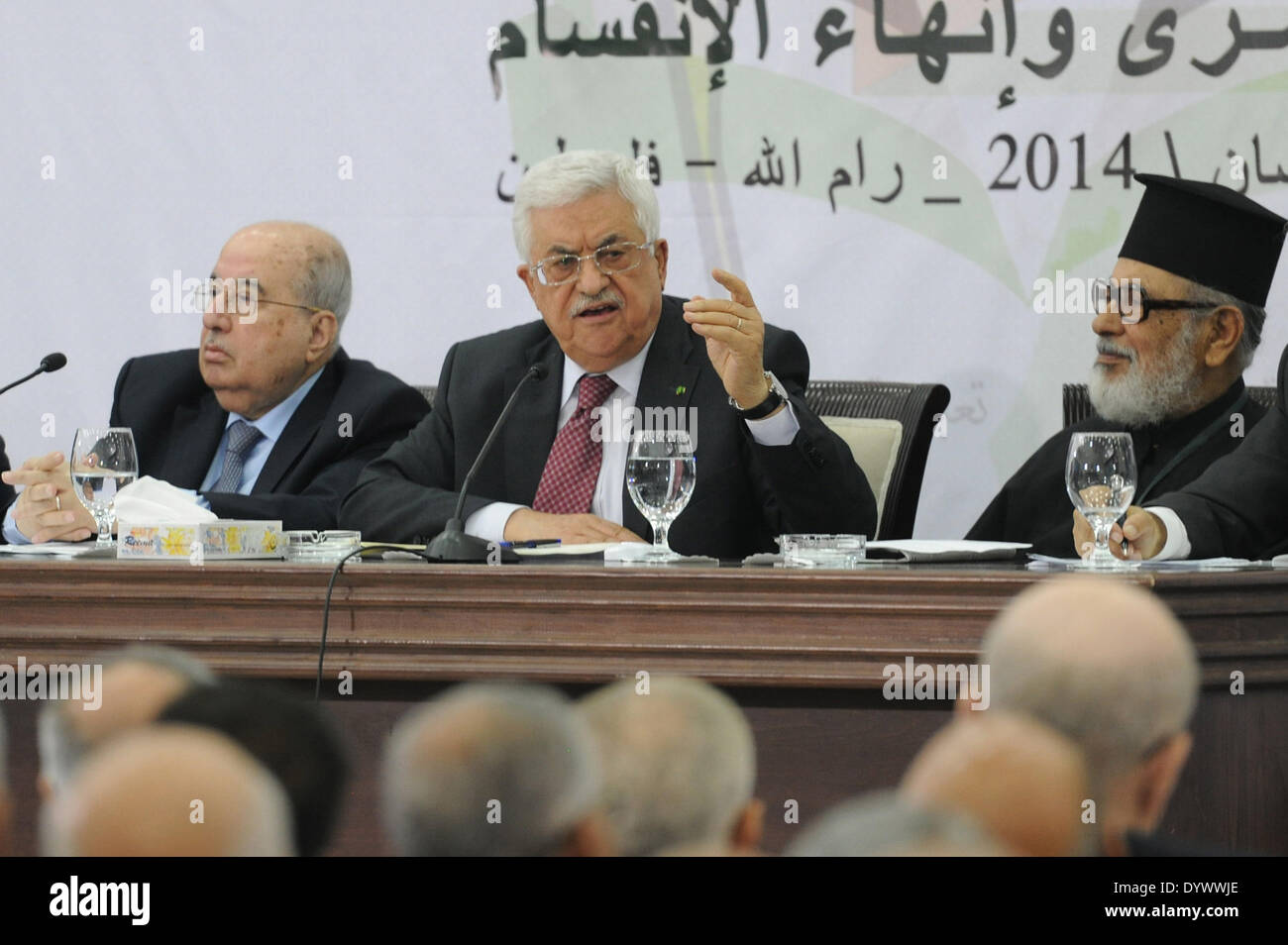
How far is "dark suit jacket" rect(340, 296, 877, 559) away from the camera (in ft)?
8.58

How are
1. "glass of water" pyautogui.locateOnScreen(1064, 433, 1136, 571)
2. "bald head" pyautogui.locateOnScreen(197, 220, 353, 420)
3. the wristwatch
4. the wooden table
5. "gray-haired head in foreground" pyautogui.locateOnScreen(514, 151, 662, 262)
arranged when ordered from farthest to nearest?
"bald head" pyautogui.locateOnScreen(197, 220, 353, 420)
"gray-haired head in foreground" pyautogui.locateOnScreen(514, 151, 662, 262)
the wristwatch
"glass of water" pyautogui.locateOnScreen(1064, 433, 1136, 571)
the wooden table

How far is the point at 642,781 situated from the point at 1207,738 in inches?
55.6

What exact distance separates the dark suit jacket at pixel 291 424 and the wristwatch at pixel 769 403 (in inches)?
36.2

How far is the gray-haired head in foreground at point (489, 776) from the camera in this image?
31 cm

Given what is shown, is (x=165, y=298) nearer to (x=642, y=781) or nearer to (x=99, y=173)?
(x=99, y=173)

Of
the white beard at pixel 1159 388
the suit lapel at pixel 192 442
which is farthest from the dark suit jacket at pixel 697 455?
the white beard at pixel 1159 388

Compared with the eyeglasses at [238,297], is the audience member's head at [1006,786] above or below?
below

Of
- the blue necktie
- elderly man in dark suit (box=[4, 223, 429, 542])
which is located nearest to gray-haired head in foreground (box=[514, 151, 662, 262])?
elderly man in dark suit (box=[4, 223, 429, 542])

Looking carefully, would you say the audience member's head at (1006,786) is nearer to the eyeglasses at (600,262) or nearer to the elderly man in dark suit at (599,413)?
the elderly man in dark suit at (599,413)

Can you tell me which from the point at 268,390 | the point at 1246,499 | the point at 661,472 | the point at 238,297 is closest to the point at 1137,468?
the point at 1246,499

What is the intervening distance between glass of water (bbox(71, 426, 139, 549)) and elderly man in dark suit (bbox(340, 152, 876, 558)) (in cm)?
46

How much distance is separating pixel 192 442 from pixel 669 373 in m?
1.12

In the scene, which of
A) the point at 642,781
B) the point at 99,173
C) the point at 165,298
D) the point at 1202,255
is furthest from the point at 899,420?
the point at 642,781

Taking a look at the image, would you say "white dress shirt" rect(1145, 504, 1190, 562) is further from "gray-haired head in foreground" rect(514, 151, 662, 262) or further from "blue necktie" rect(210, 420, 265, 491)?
"blue necktie" rect(210, 420, 265, 491)
